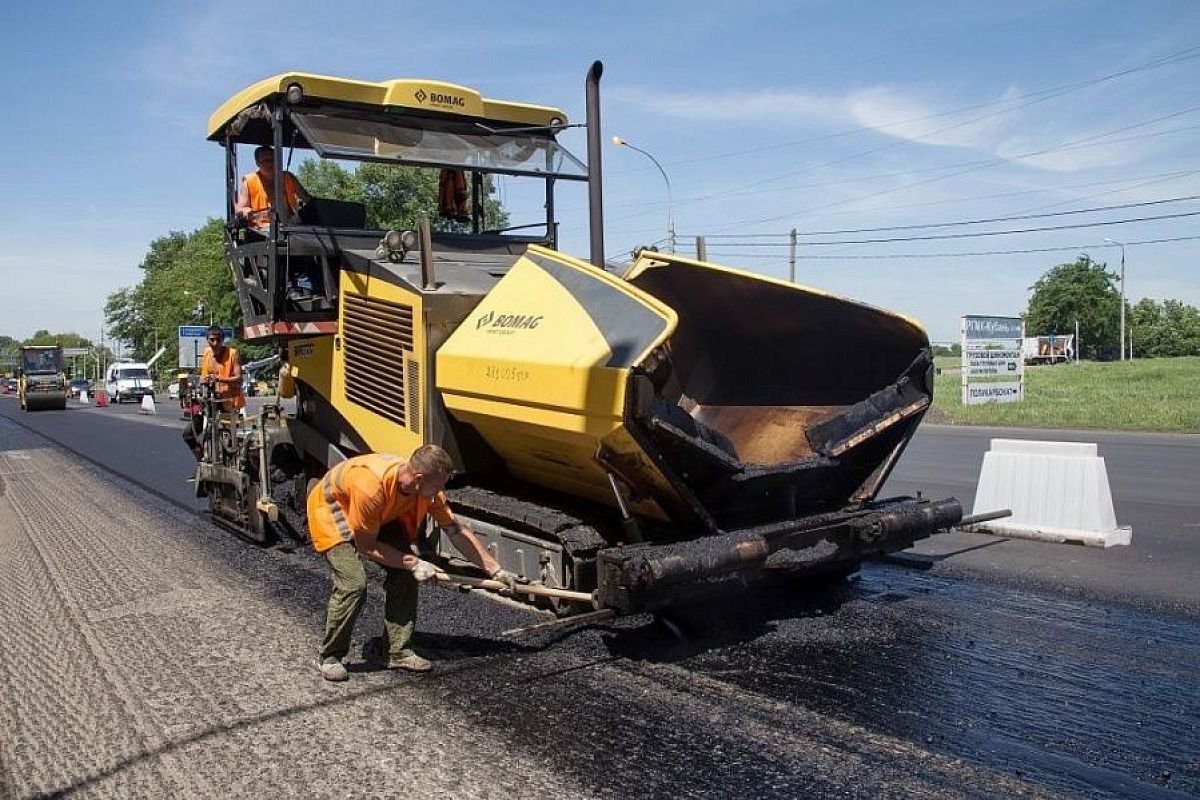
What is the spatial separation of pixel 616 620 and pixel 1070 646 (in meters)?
2.27

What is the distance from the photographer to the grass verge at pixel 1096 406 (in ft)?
72.5

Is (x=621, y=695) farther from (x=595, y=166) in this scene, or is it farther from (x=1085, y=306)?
(x=1085, y=306)

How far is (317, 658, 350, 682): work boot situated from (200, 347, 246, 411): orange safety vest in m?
4.82

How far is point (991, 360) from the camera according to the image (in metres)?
26.1

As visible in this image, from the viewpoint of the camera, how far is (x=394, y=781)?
3.48 meters

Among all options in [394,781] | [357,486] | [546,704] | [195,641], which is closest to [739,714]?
[546,704]

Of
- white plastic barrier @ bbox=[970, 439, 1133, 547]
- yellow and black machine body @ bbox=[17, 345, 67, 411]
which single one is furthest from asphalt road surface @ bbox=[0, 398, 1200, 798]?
yellow and black machine body @ bbox=[17, 345, 67, 411]

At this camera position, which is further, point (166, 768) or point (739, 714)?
point (739, 714)

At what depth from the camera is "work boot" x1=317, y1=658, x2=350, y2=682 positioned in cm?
455

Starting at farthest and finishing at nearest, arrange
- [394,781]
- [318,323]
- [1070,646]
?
[318,323]
[1070,646]
[394,781]

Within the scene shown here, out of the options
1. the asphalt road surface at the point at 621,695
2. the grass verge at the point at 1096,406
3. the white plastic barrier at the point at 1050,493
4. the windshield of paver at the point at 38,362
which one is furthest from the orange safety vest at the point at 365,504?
the windshield of paver at the point at 38,362

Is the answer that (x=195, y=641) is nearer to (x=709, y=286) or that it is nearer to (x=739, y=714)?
(x=739, y=714)

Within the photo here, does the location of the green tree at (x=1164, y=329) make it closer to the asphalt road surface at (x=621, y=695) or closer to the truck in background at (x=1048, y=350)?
the truck in background at (x=1048, y=350)

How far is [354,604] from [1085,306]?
356ft
